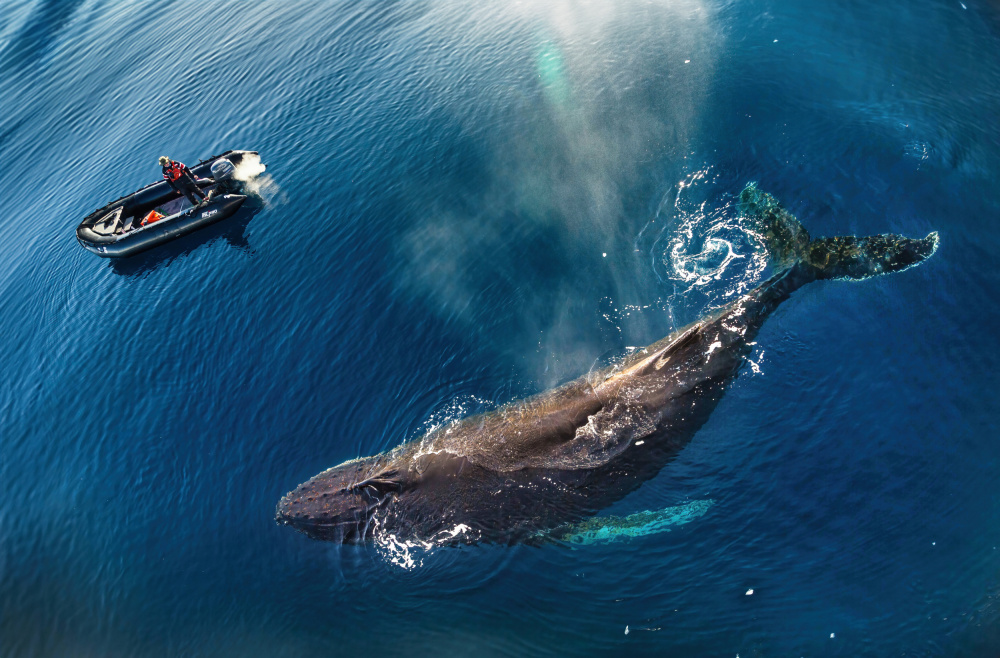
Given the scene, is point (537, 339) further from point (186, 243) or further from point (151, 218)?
point (151, 218)

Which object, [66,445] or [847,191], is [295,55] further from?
[847,191]

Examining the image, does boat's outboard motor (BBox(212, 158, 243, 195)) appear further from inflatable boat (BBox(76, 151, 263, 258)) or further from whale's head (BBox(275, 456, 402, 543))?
whale's head (BBox(275, 456, 402, 543))

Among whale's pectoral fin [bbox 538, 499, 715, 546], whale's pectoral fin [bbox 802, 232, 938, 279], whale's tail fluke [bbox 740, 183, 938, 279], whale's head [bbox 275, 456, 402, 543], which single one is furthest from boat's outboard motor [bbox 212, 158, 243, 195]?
whale's pectoral fin [bbox 802, 232, 938, 279]

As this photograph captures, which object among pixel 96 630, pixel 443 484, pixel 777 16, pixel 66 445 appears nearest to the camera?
pixel 443 484

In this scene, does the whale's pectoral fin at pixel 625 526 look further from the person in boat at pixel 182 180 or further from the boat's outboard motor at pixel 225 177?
the person in boat at pixel 182 180

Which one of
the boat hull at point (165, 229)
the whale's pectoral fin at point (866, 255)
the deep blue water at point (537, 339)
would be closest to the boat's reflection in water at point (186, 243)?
the deep blue water at point (537, 339)

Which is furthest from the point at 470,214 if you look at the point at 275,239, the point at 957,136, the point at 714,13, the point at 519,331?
the point at 957,136

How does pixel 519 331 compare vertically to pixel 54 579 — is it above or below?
below

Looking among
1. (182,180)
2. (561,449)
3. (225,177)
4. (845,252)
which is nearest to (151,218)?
(182,180)
